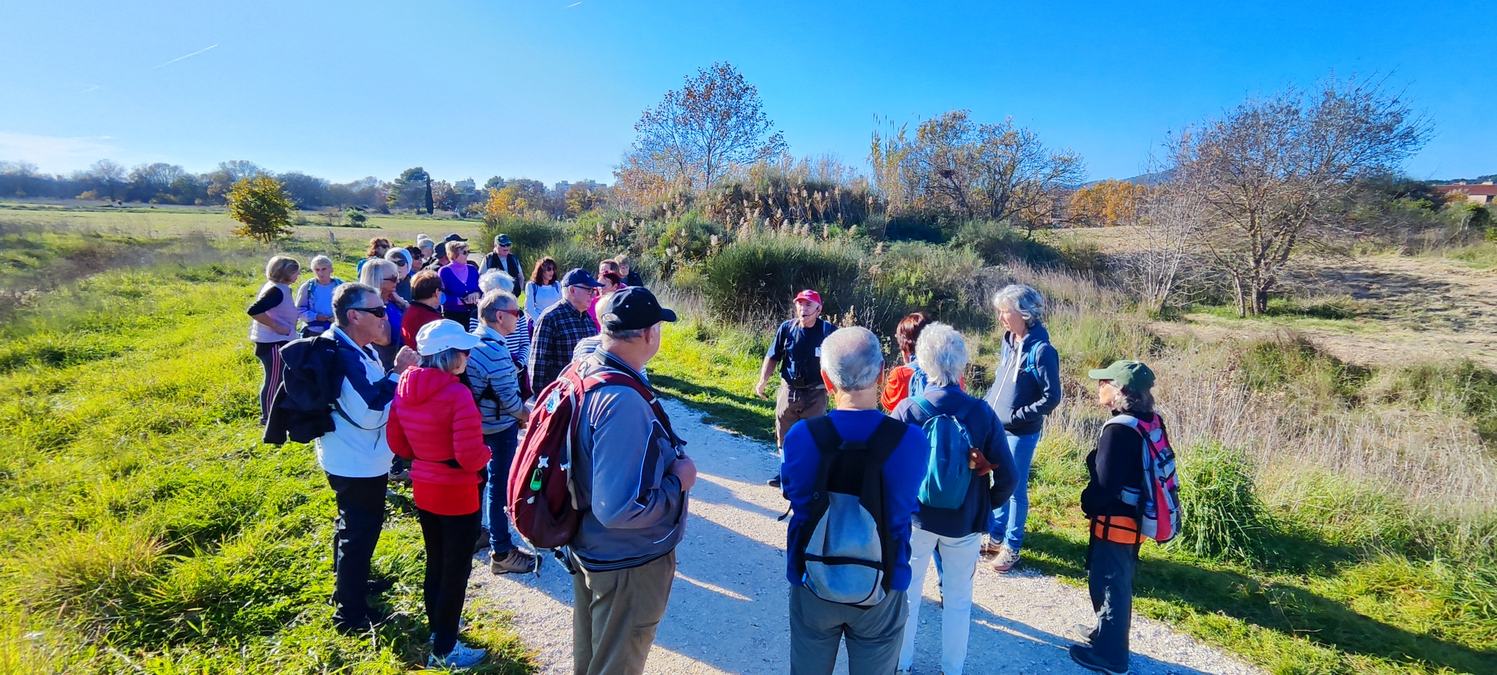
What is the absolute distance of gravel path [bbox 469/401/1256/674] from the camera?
3.04m

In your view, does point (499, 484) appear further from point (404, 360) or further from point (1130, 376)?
point (1130, 376)

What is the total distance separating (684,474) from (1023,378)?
2479mm

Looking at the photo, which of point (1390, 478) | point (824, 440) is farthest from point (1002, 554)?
point (1390, 478)

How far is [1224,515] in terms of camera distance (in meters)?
4.03

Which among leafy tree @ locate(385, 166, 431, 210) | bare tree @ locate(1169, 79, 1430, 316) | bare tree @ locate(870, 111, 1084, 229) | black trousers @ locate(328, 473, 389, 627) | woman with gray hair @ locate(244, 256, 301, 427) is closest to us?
black trousers @ locate(328, 473, 389, 627)

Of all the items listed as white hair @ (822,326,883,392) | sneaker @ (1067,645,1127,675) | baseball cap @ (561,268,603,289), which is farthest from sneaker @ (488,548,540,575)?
sneaker @ (1067,645,1127,675)

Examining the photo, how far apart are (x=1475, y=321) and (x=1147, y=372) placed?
53.7 feet

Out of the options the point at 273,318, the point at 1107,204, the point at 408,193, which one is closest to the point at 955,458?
the point at 273,318

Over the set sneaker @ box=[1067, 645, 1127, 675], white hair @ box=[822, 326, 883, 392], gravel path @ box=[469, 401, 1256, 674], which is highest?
white hair @ box=[822, 326, 883, 392]

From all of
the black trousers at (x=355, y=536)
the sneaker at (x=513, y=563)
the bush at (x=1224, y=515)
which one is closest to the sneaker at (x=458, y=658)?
the black trousers at (x=355, y=536)

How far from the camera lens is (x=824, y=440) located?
76.3 inches

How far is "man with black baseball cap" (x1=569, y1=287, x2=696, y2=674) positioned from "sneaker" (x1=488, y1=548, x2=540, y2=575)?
179cm

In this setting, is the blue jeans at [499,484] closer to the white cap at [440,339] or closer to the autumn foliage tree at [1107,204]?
the white cap at [440,339]

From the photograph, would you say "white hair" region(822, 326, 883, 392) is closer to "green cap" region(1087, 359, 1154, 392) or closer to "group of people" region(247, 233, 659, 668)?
"group of people" region(247, 233, 659, 668)
